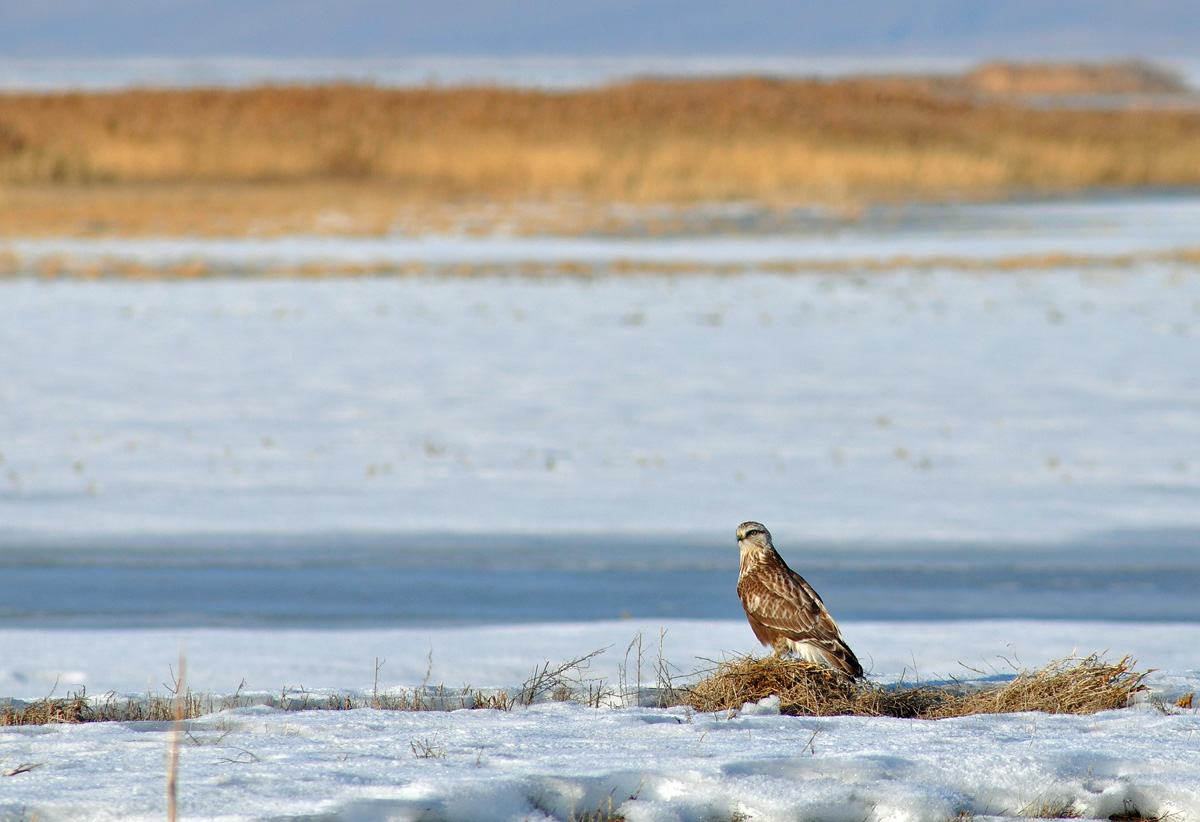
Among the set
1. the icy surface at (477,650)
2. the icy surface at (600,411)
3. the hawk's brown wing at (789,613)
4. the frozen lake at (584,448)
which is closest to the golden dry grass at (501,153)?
the icy surface at (600,411)

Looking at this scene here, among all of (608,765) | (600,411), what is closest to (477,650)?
(608,765)

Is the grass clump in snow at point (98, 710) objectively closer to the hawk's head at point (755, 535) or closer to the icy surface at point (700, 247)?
the hawk's head at point (755, 535)

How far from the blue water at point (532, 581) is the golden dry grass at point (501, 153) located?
23.5 m

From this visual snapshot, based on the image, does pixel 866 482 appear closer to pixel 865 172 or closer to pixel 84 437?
pixel 84 437

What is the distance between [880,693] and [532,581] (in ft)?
11.0

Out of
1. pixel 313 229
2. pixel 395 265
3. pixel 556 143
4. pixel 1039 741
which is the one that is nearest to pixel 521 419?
pixel 1039 741

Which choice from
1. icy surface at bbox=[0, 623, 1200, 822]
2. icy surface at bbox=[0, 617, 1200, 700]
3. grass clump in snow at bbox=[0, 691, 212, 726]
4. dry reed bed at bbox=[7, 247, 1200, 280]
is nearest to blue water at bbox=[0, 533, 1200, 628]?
icy surface at bbox=[0, 617, 1200, 700]

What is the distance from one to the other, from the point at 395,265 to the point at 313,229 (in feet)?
19.7

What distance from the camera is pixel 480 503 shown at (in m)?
11.1

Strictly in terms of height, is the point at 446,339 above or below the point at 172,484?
above

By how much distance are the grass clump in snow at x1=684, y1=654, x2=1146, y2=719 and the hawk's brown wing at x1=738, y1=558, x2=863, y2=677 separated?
0.13 meters

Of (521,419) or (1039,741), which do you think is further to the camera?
(521,419)

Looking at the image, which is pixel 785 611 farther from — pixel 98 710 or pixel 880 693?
pixel 98 710

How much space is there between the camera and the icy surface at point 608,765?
489cm
